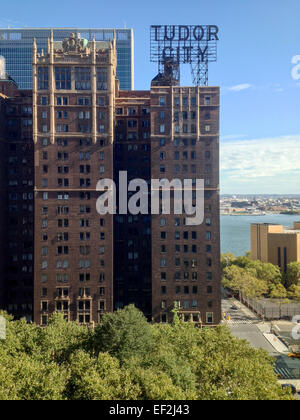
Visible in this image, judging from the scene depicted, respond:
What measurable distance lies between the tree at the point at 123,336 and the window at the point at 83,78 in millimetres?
45336

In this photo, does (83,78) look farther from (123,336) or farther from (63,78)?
(123,336)

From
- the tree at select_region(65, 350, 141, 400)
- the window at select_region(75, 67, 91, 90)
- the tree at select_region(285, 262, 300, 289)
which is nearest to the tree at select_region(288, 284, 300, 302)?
the tree at select_region(285, 262, 300, 289)

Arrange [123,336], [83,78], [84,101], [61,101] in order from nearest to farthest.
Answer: [123,336] < [61,101] < [84,101] < [83,78]

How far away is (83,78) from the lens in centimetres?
6894

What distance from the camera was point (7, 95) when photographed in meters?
76.4

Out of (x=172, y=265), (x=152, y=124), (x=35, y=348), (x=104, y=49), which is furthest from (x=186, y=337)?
(x=104, y=49)

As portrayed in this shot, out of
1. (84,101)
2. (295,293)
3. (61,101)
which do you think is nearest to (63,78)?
(61,101)

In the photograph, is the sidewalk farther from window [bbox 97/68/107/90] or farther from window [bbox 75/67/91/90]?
window [bbox 75/67/91/90]

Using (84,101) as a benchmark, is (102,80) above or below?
above

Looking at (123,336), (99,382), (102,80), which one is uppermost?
(102,80)

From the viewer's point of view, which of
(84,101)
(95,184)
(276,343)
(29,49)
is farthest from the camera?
(29,49)

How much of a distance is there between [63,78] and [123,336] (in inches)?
2004

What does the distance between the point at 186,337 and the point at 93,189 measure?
3510cm

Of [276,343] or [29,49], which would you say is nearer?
[276,343]
